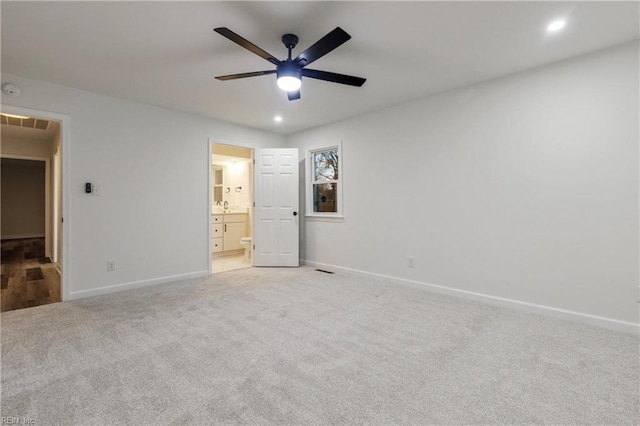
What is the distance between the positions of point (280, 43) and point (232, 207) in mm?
4831

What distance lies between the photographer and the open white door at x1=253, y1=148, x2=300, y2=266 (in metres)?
5.00

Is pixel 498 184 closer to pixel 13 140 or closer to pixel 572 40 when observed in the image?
pixel 572 40

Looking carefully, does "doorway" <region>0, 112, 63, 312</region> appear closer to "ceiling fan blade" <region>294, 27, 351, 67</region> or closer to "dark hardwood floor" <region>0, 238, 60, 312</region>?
"dark hardwood floor" <region>0, 238, 60, 312</region>

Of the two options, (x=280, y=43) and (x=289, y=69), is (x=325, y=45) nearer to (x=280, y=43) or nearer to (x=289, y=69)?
(x=289, y=69)

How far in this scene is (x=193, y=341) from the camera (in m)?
2.27

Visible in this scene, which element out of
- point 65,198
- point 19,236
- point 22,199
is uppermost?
point 22,199

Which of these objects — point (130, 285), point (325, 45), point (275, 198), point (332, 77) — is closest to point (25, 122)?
point (130, 285)

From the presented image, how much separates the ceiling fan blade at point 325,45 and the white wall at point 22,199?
10.2 meters

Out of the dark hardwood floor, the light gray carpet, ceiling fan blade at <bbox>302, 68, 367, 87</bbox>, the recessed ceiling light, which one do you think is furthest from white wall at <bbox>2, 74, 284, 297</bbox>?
the recessed ceiling light

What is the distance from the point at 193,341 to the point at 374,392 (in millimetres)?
1435

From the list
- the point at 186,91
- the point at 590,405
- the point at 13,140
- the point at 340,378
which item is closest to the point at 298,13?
the point at 186,91

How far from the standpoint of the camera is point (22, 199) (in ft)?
29.3

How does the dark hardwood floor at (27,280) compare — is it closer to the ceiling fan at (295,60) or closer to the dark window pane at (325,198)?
the ceiling fan at (295,60)

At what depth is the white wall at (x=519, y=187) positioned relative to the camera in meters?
2.48
